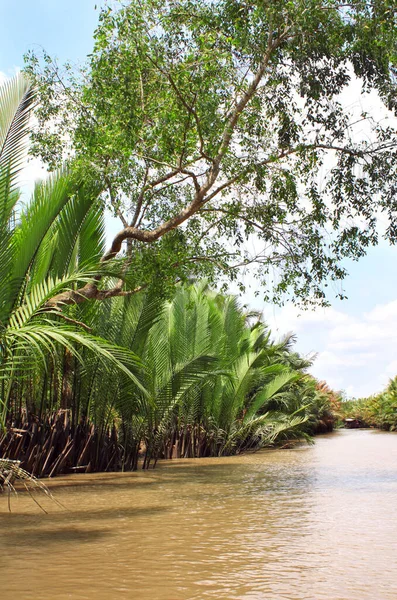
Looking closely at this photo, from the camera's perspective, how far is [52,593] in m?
4.11

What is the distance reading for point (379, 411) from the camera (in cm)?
3609

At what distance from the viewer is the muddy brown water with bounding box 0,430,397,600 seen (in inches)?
169

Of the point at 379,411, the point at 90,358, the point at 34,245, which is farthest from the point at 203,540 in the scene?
the point at 379,411

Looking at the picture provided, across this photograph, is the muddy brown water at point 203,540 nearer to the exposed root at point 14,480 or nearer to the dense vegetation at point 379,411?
the exposed root at point 14,480

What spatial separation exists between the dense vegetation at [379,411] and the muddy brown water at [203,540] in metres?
23.4

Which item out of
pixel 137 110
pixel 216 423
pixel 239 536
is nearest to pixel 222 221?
pixel 137 110

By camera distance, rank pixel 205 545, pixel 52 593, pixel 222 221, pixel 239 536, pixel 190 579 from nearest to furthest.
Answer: pixel 52 593, pixel 190 579, pixel 205 545, pixel 239 536, pixel 222 221

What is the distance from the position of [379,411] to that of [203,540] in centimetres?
3191

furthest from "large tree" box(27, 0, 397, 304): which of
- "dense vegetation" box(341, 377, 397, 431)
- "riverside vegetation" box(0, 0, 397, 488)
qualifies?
"dense vegetation" box(341, 377, 397, 431)

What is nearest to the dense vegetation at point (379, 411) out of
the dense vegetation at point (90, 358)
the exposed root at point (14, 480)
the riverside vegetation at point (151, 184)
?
the dense vegetation at point (90, 358)

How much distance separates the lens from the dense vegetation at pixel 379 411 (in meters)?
33.3

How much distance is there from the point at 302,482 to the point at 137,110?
623 centimetres

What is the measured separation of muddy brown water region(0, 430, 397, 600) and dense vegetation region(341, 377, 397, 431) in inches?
922

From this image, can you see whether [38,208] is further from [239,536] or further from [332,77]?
[239,536]
